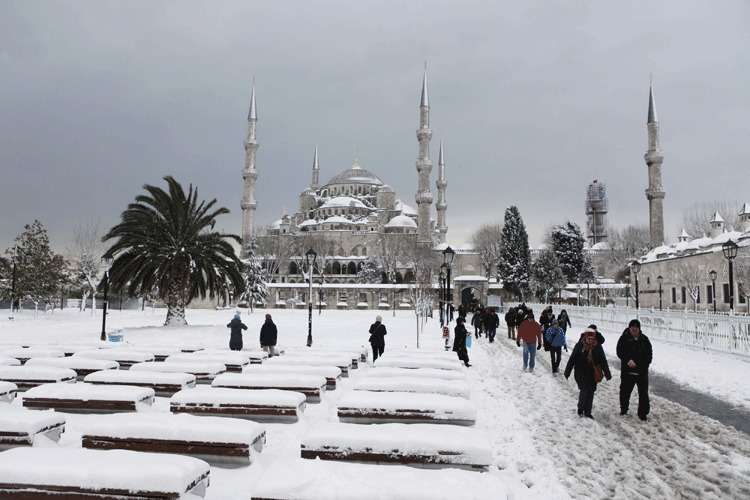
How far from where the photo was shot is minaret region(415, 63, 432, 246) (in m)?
67.6

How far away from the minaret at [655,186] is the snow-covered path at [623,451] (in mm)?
56821

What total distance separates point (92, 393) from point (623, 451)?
6.31m

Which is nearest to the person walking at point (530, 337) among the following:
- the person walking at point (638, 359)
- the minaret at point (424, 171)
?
the person walking at point (638, 359)

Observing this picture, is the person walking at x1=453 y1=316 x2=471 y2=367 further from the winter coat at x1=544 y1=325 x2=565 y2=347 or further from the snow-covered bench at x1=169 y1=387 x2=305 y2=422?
the snow-covered bench at x1=169 y1=387 x2=305 y2=422

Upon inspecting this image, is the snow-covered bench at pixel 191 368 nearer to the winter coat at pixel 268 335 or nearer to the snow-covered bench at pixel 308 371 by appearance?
the snow-covered bench at pixel 308 371

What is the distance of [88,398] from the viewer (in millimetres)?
6348

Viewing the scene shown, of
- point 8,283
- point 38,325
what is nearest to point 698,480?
point 38,325

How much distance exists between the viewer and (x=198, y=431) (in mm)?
4648

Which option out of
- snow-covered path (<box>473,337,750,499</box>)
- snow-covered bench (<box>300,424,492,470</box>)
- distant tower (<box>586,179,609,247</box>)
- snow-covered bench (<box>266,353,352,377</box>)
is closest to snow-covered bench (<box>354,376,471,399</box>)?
snow-covered path (<box>473,337,750,499</box>)

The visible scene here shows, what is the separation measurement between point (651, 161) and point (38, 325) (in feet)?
198

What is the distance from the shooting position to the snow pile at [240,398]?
6.14 metres

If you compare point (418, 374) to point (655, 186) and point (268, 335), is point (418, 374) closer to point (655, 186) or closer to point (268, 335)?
point (268, 335)

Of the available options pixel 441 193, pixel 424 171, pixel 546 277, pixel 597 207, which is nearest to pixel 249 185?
pixel 424 171

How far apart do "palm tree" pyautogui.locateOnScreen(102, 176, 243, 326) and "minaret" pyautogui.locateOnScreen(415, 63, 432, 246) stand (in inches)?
1788
